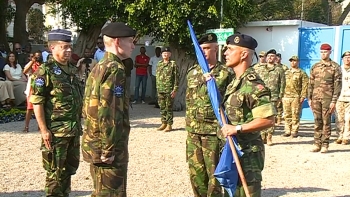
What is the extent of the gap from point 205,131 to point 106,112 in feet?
4.62

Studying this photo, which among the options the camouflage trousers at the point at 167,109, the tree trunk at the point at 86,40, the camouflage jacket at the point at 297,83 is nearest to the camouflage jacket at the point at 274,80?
the camouflage jacket at the point at 297,83

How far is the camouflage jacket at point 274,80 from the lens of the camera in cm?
909

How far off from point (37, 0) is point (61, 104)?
44.6 ft

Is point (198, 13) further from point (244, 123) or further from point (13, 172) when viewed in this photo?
point (244, 123)

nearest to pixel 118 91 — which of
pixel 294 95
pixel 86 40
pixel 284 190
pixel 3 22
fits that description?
pixel 284 190

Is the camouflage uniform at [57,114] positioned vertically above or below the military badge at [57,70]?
below

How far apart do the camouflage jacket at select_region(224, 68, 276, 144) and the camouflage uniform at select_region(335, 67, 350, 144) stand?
19.3 ft

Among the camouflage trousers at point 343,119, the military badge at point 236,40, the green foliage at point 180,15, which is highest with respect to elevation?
the green foliage at point 180,15

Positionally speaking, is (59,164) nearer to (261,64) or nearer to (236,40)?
(236,40)

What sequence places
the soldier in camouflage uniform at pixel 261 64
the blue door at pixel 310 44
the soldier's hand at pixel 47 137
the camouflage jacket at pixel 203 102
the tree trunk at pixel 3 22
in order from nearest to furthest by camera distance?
the soldier's hand at pixel 47 137
the camouflage jacket at pixel 203 102
the soldier in camouflage uniform at pixel 261 64
the blue door at pixel 310 44
the tree trunk at pixel 3 22

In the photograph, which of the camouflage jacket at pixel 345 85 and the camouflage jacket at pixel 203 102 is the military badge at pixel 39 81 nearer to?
the camouflage jacket at pixel 203 102

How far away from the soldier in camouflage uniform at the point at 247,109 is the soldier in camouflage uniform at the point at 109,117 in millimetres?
880

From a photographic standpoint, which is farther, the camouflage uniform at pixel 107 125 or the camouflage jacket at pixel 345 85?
the camouflage jacket at pixel 345 85

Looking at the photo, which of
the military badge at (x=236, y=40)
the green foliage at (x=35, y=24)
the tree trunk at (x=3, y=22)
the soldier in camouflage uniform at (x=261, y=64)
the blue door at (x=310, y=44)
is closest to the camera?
the military badge at (x=236, y=40)
